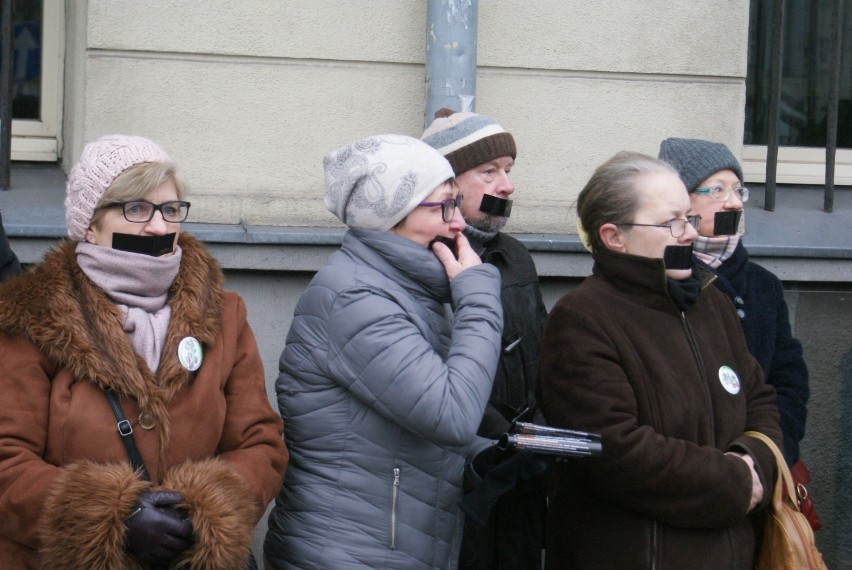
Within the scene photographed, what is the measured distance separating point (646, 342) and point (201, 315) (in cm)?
112

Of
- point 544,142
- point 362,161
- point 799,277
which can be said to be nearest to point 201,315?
point 362,161

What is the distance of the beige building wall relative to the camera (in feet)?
14.8

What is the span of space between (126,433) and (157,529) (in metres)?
0.25

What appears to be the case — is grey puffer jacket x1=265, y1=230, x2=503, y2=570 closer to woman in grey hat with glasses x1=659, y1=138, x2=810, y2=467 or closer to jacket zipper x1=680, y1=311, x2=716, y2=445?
jacket zipper x1=680, y1=311, x2=716, y2=445

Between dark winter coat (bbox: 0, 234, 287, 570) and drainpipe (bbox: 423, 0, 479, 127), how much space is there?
5.89ft

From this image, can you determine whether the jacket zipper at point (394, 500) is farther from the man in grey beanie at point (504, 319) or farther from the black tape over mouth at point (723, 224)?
the black tape over mouth at point (723, 224)

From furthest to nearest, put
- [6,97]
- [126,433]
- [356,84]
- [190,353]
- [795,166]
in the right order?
[795,166] → [356,84] → [6,97] → [190,353] → [126,433]

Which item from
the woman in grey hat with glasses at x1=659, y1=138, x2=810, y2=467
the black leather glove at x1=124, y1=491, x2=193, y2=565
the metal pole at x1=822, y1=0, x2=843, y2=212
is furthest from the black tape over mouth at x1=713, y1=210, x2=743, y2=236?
the black leather glove at x1=124, y1=491, x2=193, y2=565

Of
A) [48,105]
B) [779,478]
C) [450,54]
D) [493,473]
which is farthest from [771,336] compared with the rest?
[48,105]

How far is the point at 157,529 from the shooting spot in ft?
8.99

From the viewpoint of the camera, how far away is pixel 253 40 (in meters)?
4.59

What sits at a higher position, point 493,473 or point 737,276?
point 737,276

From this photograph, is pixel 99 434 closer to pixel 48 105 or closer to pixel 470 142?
pixel 470 142

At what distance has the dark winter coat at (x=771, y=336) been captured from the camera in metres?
3.84
